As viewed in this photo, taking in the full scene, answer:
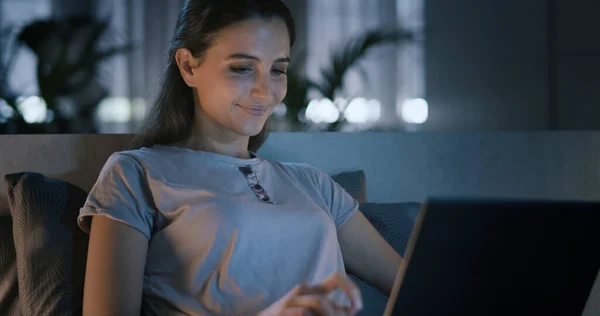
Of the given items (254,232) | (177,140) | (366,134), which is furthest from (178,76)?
(366,134)

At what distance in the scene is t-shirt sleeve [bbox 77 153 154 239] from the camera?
45.3 inches

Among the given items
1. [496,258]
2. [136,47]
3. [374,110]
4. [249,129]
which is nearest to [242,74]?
[249,129]

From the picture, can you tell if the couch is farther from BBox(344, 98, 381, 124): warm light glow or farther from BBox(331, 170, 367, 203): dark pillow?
BBox(344, 98, 381, 124): warm light glow

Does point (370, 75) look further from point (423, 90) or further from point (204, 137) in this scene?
point (204, 137)

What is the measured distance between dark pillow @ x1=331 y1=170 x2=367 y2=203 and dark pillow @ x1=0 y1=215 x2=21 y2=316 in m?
0.81

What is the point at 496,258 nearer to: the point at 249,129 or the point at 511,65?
the point at 249,129

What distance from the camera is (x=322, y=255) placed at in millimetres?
1309

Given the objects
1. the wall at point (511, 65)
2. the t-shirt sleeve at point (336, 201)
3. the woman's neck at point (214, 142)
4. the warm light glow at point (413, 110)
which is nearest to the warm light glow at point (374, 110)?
the warm light glow at point (413, 110)

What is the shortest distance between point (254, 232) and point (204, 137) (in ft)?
0.96

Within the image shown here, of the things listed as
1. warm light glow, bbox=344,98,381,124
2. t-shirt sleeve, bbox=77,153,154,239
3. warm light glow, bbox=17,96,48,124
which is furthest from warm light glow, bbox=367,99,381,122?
t-shirt sleeve, bbox=77,153,154,239

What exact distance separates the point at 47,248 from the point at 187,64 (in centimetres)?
47

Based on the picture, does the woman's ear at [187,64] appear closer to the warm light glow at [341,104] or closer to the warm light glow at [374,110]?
the warm light glow at [341,104]

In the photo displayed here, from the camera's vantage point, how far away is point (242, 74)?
1.32 metres

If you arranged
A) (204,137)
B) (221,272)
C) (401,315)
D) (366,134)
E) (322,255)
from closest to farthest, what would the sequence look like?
(401,315)
(221,272)
(322,255)
(204,137)
(366,134)
